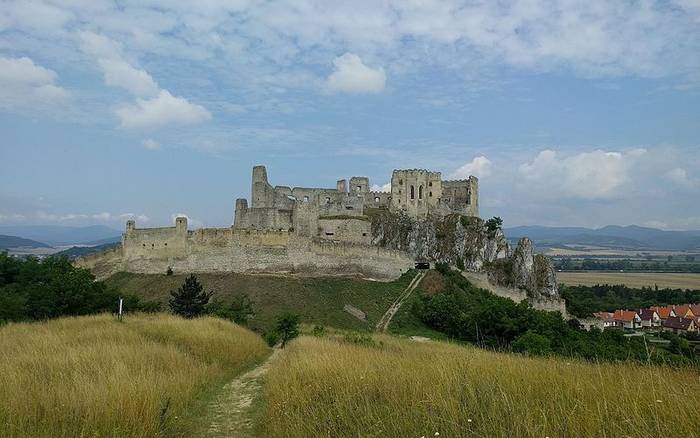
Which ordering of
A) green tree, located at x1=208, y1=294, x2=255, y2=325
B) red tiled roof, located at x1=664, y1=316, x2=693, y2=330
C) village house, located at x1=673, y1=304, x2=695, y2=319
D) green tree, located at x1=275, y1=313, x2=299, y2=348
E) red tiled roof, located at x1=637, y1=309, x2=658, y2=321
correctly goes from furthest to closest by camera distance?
red tiled roof, located at x1=637, y1=309, x2=658, y2=321 → village house, located at x1=673, y1=304, x2=695, y2=319 → red tiled roof, located at x1=664, y1=316, x2=693, y2=330 → green tree, located at x1=208, y1=294, x2=255, y2=325 → green tree, located at x1=275, y1=313, x2=299, y2=348

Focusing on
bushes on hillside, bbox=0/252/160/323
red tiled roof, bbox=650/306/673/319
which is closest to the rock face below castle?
bushes on hillside, bbox=0/252/160/323

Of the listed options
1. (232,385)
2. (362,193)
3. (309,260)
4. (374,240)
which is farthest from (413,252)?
(232,385)

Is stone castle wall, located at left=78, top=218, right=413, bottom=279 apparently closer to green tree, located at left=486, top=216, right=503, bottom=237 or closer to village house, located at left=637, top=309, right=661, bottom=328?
green tree, located at left=486, top=216, right=503, bottom=237

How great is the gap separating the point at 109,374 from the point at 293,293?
30259 millimetres

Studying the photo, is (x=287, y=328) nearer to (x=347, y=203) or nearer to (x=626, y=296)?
Result: (x=347, y=203)

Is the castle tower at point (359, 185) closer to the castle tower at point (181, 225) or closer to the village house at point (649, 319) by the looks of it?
the castle tower at point (181, 225)

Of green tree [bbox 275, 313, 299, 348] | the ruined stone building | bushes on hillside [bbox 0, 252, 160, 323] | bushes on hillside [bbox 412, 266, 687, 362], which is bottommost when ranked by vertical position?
bushes on hillside [bbox 412, 266, 687, 362]

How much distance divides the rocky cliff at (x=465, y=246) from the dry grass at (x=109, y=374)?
42070mm

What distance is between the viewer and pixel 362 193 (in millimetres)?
65688

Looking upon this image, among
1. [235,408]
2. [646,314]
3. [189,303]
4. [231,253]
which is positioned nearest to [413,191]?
[231,253]

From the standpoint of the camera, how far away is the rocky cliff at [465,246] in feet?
190

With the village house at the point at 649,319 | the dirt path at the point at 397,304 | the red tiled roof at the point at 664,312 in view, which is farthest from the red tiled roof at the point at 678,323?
the dirt path at the point at 397,304

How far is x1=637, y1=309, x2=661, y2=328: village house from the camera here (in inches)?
2906

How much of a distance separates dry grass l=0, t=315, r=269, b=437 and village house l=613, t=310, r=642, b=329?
231ft
